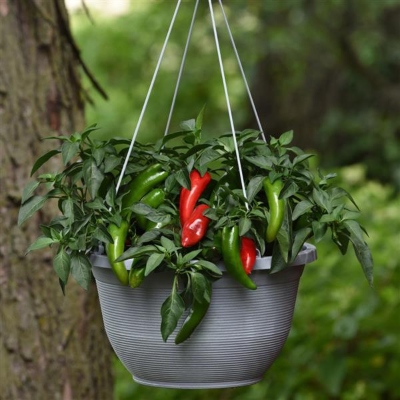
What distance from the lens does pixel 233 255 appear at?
4.43 feet

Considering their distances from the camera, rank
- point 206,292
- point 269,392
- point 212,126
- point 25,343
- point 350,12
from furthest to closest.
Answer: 1. point 212,126
2. point 350,12
3. point 269,392
4. point 25,343
5. point 206,292

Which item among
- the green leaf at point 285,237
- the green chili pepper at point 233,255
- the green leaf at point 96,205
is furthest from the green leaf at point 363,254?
the green leaf at point 96,205

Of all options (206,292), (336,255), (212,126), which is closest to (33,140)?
(206,292)

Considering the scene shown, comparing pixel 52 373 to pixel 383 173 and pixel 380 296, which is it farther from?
pixel 383 173

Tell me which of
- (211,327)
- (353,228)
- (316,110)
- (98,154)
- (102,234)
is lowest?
(316,110)

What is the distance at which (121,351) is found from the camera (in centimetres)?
153

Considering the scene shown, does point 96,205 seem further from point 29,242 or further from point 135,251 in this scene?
point 29,242

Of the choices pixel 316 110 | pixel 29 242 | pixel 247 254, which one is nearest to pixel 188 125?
pixel 247 254

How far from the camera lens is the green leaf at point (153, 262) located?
4.34 ft

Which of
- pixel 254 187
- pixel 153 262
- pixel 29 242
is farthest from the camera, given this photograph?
pixel 29 242

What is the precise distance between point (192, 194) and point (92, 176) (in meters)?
0.18

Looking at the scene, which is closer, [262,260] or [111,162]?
[262,260]

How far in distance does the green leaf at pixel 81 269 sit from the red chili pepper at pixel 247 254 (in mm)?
265

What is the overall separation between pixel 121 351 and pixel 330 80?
601cm
